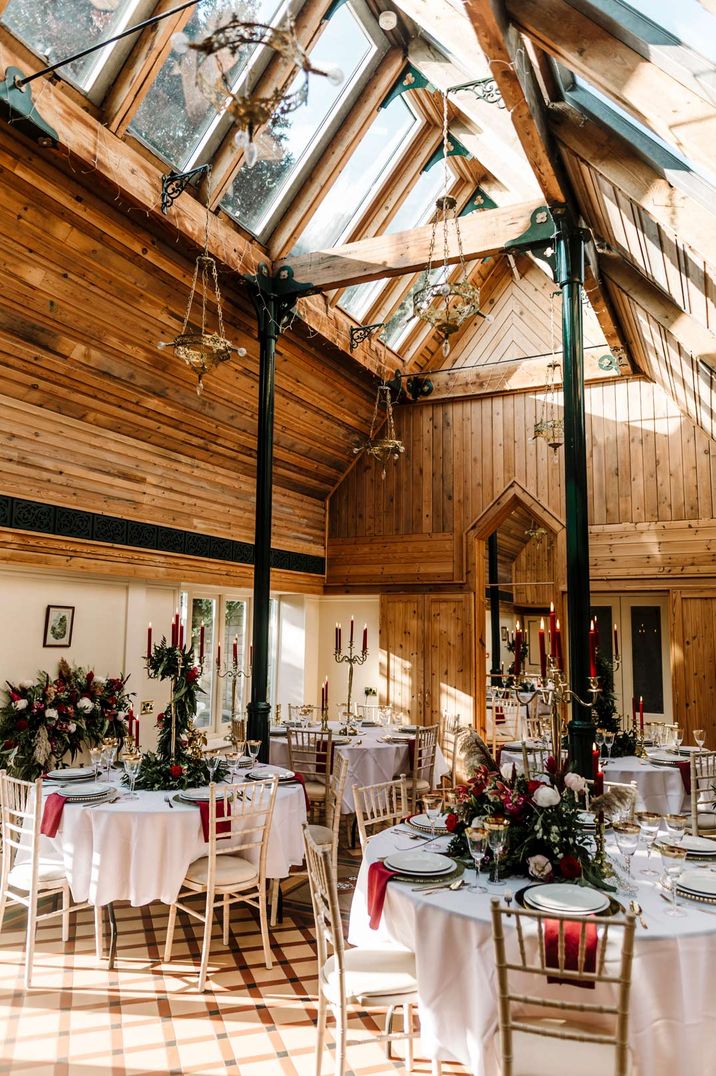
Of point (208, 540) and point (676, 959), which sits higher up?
point (208, 540)

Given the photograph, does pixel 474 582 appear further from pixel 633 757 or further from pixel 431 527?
pixel 633 757

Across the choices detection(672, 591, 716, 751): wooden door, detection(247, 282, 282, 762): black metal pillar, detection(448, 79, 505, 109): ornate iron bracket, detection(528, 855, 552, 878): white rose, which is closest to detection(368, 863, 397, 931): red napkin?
detection(528, 855, 552, 878): white rose

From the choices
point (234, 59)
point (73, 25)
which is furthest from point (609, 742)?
point (73, 25)

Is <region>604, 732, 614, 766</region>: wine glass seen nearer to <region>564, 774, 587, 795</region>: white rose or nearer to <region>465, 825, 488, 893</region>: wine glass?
<region>564, 774, 587, 795</region>: white rose

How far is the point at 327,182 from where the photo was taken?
21.3 feet

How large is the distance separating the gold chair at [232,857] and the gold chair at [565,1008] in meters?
1.86

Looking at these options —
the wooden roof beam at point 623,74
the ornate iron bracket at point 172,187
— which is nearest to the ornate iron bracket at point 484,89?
the wooden roof beam at point 623,74

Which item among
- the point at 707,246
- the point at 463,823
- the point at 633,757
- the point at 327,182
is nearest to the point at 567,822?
the point at 463,823

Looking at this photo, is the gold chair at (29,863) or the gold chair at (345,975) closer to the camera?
the gold chair at (345,975)

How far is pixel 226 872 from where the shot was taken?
12.9 ft

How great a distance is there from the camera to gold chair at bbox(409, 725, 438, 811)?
6.20 meters

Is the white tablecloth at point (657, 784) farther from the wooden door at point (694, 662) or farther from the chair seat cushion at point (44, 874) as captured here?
the chair seat cushion at point (44, 874)

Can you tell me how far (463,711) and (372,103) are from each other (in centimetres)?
633

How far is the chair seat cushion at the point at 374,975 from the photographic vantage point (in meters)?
2.71
